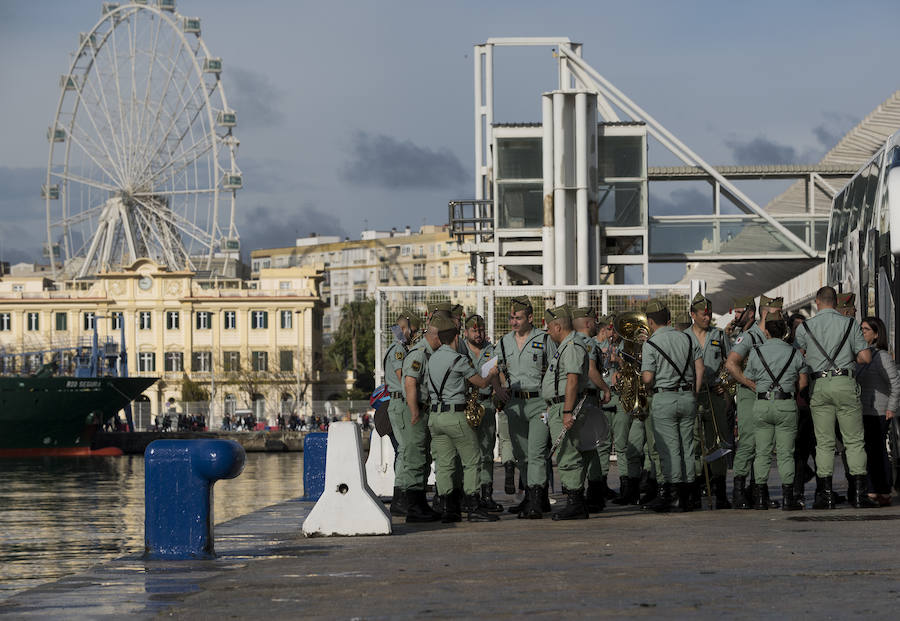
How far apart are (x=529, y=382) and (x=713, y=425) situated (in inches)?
85.4

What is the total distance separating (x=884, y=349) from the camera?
13945 mm

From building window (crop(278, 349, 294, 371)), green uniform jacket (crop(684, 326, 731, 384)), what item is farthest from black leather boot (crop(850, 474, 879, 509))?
building window (crop(278, 349, 294, 371))

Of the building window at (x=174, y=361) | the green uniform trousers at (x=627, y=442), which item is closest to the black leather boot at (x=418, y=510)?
the green uniform trousers at (x=627, y=442)

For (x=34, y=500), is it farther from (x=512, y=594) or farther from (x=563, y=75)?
(x=563, y=75)

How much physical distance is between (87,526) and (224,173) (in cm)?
8519

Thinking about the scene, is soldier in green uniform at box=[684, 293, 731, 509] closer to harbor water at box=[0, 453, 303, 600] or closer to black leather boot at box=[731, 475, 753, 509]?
black leather boot at box=[731, 475, 753, 509]

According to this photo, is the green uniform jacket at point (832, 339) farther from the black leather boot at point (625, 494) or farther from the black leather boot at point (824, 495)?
the black leather boot at point (625, 494)

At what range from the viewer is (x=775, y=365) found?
1338 centimetres

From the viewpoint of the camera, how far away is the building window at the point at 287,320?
117 m

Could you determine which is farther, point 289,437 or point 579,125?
point 289,437

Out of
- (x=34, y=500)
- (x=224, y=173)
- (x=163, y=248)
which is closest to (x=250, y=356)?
(x=163, y=248)

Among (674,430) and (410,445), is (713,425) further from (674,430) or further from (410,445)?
(410,445)

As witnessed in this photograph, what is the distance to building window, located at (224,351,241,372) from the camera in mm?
113613

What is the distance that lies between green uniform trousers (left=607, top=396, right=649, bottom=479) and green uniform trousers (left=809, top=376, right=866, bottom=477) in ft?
7.67
